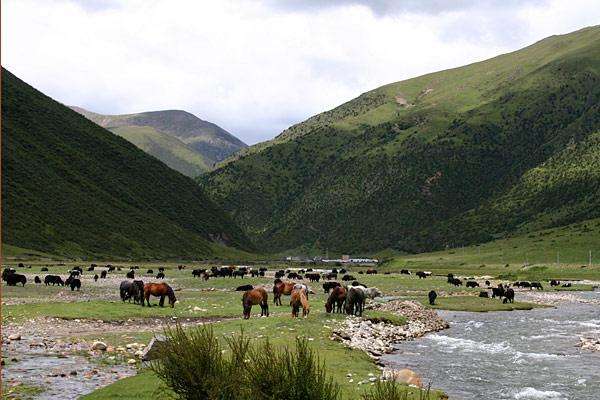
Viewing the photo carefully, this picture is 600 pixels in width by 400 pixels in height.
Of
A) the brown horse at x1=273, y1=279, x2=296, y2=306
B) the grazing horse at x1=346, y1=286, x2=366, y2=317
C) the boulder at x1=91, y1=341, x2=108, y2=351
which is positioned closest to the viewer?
the boulder at x1=91, y1=341, x2=108, y2=351

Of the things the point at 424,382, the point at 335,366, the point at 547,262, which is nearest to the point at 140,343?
the point at 335,366

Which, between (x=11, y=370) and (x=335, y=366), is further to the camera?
(x=335, y=366)

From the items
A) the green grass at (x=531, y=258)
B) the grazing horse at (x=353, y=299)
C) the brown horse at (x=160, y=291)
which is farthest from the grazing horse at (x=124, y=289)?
the green grass at (x=531, y=258)

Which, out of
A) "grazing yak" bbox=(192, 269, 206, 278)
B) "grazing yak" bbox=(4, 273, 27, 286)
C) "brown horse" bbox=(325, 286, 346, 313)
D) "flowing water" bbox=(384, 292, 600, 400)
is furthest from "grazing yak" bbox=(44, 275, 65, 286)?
"flowing water" bbox=(384, 292, 600, 400)

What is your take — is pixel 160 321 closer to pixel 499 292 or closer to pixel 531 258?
pixel 499 292

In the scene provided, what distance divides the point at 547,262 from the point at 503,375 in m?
109

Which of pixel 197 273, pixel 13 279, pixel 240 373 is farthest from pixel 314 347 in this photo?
pixel 197 273

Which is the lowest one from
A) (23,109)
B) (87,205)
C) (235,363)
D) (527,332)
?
(527,332)

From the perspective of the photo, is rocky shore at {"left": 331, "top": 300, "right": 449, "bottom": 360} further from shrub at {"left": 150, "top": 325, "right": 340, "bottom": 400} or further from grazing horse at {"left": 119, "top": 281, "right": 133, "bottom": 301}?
grazing horse at {"left": 119, "top": 281, "right": 133, "bottom": 301}

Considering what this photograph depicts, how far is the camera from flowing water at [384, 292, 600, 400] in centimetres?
2147

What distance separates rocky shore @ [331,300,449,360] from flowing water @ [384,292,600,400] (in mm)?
777

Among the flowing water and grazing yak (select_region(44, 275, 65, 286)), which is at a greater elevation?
grazing yak (select_region(44, 275, 65, 286))

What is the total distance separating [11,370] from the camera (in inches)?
797

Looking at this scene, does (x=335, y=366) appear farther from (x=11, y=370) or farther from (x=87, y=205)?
(x=87, y=205)
